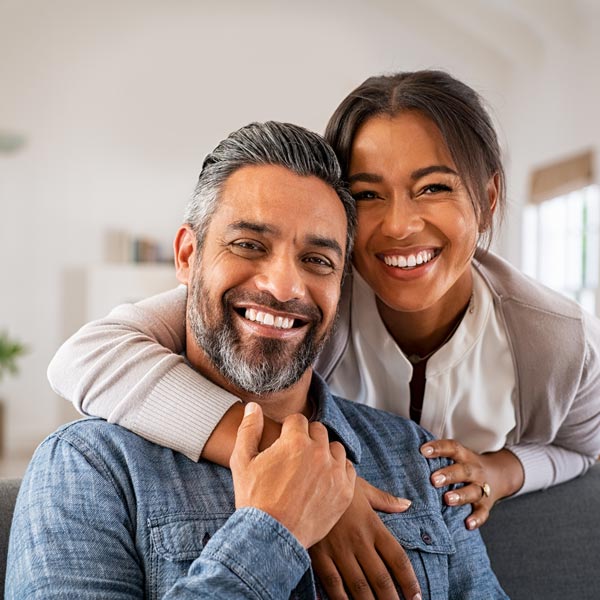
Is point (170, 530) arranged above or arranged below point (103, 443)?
below

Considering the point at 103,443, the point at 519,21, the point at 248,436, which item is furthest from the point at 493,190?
the point at 519,21

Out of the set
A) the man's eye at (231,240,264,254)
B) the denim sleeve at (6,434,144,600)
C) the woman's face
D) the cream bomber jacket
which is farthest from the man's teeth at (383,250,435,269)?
the denim sleeve at (6,434,144,600)

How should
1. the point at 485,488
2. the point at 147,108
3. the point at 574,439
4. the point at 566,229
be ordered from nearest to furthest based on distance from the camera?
the point at 485,488
the point at 574,439
the point at 566,229
the point at 147,108

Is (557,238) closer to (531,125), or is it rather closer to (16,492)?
(531,125)

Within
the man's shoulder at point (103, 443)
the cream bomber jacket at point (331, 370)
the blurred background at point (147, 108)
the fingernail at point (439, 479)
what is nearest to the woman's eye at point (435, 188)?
the cream bomber jacket at point (331, 370)

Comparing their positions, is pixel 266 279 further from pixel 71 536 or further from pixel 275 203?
pixel 71 536

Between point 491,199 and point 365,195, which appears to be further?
point 491,199

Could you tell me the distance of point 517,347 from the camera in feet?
6.06

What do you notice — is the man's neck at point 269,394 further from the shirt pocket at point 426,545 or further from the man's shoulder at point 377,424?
the shirt pocket at point 426,545

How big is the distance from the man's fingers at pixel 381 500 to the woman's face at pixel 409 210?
1.28 feet

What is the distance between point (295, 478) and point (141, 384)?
347 millimetres

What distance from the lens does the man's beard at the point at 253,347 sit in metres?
1.45

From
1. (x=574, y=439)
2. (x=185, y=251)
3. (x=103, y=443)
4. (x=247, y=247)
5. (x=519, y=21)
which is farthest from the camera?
(x=519, y=21)

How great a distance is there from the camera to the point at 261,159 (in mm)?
1520
